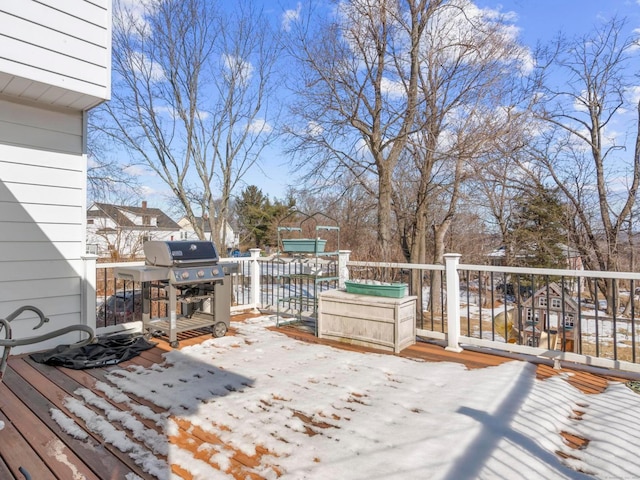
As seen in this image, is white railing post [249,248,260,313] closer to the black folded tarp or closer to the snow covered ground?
the black folded tarp

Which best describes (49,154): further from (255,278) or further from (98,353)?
(255,278)

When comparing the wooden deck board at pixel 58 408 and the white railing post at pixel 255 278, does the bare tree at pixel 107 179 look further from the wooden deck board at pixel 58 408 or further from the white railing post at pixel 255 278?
the wooden deck board at pixel 58 408

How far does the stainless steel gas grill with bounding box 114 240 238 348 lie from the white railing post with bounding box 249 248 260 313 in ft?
3.21

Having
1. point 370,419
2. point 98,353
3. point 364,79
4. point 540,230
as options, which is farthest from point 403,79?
point 370,419

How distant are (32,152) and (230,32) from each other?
247 inches

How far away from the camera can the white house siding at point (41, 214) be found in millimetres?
3359

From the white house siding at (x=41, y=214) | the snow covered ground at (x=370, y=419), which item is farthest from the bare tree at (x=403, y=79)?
the white house siding at (x=41, y=214)

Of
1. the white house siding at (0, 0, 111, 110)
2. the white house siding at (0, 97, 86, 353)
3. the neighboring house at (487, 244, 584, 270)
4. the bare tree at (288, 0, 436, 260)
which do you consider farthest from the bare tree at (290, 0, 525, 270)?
the white house siding at (0, 97, 86, 353)

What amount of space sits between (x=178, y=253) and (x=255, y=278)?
1.77 meters

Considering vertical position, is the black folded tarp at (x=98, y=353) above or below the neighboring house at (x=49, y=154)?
below

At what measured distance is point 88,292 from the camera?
146 inches

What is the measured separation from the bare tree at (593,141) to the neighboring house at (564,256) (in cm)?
32

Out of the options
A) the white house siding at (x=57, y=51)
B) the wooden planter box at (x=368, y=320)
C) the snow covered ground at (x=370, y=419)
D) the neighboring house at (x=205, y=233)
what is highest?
the white house siding at (x=57, y=51)

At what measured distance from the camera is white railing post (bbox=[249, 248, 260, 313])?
5.19 meters
